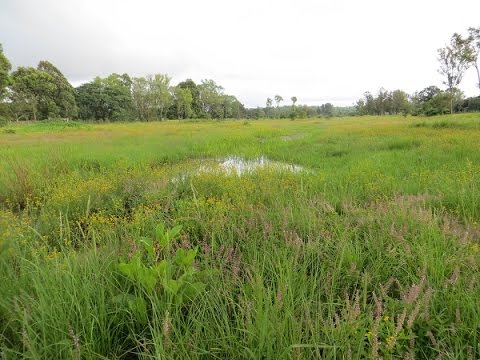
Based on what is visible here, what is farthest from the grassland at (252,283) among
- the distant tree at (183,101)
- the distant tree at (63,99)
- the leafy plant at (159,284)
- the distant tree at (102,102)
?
the distant tree at (183,101)

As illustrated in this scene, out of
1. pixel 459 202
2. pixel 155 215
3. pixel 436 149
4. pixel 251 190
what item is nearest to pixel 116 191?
pixel 155 215

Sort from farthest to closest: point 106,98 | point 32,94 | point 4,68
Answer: point 106,98
point 32,94
point 4,68

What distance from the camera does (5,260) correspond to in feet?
9.00

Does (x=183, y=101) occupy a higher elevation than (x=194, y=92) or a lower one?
lower

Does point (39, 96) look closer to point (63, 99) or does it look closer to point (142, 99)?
point (63, 99)

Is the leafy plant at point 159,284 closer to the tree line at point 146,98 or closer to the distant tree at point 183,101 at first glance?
the tree line at point 146,98

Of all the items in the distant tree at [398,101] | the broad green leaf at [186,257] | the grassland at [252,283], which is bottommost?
the grassland at [252,283]

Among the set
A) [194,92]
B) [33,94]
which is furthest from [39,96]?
[194,92]

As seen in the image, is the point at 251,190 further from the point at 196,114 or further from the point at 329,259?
the point at 196,114

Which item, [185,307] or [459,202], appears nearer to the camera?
[185,307]

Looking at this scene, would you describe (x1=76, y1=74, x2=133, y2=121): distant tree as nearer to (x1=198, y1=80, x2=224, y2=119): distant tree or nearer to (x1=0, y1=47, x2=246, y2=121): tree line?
(x1=0, y1=47, x2=246, y2=121): tree line

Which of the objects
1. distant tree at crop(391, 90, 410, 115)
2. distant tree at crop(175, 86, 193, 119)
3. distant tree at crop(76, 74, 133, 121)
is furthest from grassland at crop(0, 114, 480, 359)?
distant tree at crop(391, 90, 410, 115)

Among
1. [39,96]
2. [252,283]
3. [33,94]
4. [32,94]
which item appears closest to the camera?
[252,283]

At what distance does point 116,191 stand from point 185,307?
4.45m
